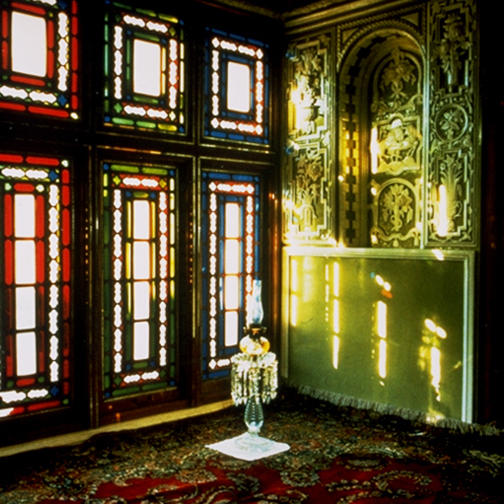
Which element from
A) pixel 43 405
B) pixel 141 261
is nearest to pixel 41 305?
pixel 43 405

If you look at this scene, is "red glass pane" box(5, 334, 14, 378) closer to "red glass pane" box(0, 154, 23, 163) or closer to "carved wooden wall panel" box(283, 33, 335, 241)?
"red glass pane" box(0, 154, 23, 163)

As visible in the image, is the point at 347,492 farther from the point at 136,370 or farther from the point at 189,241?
the point at 189,241

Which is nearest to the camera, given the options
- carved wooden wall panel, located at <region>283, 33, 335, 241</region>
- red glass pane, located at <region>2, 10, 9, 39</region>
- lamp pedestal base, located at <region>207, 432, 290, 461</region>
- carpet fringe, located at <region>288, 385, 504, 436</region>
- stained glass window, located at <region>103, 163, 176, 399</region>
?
lamp pedestal base, located at <region>207, 432, 290, 461</region>

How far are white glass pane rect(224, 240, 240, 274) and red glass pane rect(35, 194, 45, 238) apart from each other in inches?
51.9

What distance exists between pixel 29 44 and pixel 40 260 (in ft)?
3.89

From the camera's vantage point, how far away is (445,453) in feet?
11.3

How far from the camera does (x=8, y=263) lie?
3553 mm

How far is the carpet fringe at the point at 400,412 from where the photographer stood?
3.73 meters

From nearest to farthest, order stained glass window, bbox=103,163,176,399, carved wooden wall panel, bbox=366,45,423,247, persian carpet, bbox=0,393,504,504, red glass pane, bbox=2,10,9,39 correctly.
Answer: persian carpet, bbox=0,393,504,504, red glass pane, bbox=2,10,9,39, stained glass window, bbox=103,163,176,399, carved wooden wall panel, bbox=366,45,423,247

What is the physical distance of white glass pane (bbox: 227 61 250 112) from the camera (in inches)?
180

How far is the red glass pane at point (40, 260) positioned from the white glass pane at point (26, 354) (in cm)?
32

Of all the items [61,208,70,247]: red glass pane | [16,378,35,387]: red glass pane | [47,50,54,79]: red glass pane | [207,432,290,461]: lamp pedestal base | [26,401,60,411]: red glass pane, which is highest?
[47,50,54,79]: red glass pane

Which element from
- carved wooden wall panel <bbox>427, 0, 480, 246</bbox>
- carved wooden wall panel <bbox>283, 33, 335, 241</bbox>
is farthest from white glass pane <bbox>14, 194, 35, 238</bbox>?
carved wooden wall panel <bbox>427, 0, 480, 246</bbox>

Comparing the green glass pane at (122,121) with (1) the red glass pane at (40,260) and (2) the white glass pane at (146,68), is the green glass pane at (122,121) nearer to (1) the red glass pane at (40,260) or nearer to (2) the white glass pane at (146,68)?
(2) the white glass pane at (146,68)
